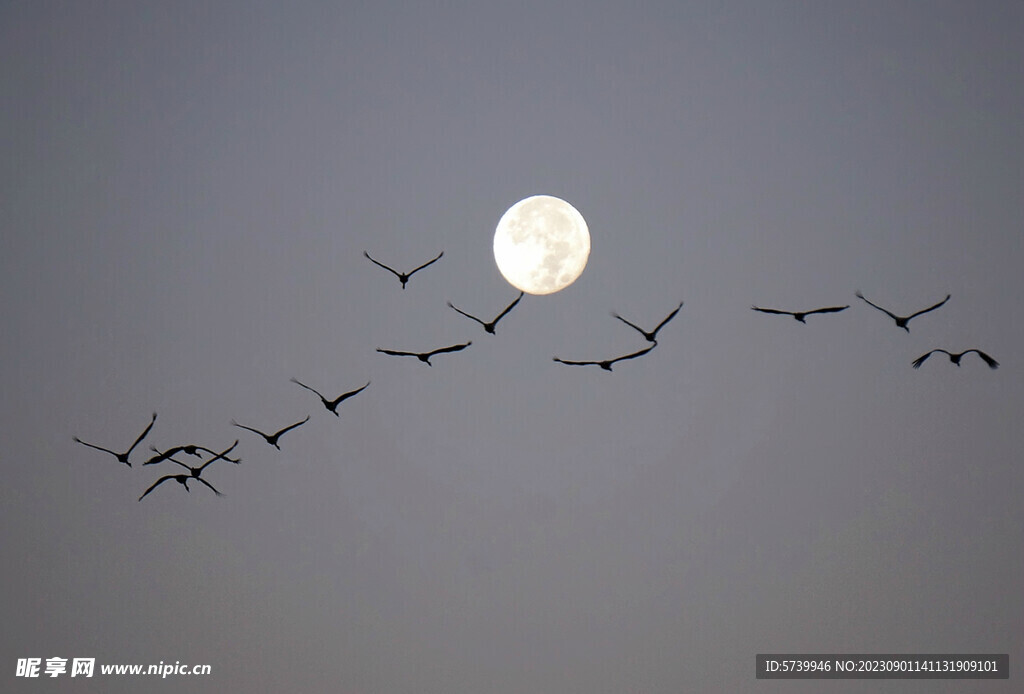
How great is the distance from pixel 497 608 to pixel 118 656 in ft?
106

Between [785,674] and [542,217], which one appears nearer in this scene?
A: [542,217]

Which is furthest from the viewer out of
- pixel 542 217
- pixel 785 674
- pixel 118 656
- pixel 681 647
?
pixel 785 674

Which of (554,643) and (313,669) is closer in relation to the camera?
(313,669)

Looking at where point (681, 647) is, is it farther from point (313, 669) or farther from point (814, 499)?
point (313, 669)

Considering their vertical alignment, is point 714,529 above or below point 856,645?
above

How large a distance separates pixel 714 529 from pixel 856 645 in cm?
1605

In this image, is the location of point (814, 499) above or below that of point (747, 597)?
above

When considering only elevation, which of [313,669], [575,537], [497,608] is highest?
[575,537]

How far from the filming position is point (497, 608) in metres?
88.9

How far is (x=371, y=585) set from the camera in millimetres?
88625

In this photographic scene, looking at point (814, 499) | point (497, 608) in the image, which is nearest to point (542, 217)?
point (497, 608)

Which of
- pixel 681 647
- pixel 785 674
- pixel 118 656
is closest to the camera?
pixel 118 656

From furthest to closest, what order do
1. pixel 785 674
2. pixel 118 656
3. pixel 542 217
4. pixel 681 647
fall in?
1. pixel 785 674
2. pixel 681 647
3. pixel 118 656
4. pixel 542 217

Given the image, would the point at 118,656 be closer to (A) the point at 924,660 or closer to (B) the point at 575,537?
(B) the point at 575,537
